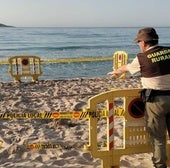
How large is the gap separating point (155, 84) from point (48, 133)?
348 centimetres

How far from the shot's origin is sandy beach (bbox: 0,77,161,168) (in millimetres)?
6336

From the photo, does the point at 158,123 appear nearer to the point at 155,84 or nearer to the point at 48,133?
the point at 155,84

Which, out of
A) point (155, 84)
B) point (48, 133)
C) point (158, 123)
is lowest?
point (48, 133)

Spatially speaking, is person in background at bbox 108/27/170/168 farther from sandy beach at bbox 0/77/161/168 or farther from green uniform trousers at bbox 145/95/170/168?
sandy beach at bbox 0/77/161/168

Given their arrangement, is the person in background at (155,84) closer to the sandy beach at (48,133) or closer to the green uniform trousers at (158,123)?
the green uniform trousers at (158,123)

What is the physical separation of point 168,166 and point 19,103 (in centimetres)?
597

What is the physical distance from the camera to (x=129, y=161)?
20.6 ft

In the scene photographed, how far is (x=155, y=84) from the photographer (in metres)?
5.13

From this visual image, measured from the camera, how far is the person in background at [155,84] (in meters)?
5.05

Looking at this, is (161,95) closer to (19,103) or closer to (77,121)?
(77,121)

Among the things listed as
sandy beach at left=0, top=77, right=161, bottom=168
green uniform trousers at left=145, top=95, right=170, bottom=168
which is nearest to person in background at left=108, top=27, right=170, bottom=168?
green uniform trousers at left=145, top=95, right=170, bottom=168

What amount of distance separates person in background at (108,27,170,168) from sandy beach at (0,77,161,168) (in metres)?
0.95

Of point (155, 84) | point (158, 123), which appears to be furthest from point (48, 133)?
point (155, 84)

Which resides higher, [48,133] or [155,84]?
[155,84]
